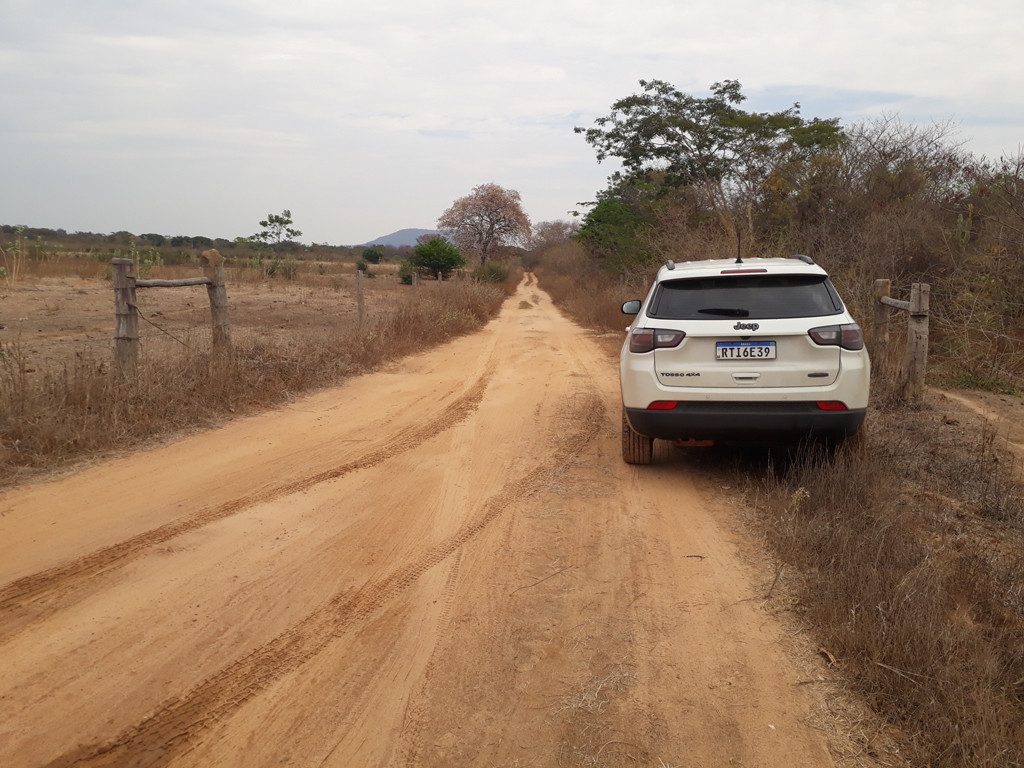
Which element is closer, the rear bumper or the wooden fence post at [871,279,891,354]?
the rear bumper

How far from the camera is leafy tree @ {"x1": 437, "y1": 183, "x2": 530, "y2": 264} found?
55.3 meters

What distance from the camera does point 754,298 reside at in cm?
546

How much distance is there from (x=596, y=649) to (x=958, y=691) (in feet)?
4.69

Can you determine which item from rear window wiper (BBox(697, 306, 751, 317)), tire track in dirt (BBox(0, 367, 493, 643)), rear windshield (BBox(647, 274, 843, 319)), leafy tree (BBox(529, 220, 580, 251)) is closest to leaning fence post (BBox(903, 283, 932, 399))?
rear windshield (BBox(647, 274, 843, 319))

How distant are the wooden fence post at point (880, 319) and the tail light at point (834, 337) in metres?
4.60

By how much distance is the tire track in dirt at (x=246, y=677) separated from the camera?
2500 mm

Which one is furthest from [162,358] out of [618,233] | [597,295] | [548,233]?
[548,233]

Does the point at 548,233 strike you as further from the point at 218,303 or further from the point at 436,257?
the point at 218,303

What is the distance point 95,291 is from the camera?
21328 millimetres

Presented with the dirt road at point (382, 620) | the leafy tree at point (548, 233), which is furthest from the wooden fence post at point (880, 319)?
the leafy tree at point (548, 233)

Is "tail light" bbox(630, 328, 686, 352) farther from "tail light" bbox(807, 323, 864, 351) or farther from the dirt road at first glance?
the dirt road

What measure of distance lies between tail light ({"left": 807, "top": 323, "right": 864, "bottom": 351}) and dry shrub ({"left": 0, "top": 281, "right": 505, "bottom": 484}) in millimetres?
5854

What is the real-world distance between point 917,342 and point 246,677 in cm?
808

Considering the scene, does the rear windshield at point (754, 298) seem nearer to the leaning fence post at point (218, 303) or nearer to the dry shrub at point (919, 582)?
the dry shrub at point (919, 582)
